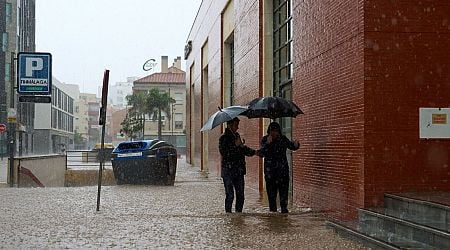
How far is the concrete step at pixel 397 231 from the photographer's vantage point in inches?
270

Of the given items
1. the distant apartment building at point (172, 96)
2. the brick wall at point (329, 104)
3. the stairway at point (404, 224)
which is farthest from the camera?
the distant apartment building at point (172, 96)

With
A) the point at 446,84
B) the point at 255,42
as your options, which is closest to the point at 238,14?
the point at 255,42

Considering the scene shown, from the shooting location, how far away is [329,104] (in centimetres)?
1128

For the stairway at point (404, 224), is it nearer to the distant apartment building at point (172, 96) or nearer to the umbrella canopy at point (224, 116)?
the umbrella canopy at point (224, 116)

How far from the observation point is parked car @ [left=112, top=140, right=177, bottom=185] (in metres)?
20.4

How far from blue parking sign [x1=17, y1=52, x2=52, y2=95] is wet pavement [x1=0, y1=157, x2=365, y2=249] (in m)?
4.39

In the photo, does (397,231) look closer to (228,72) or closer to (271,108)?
(271,108)

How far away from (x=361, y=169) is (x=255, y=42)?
9953 mm

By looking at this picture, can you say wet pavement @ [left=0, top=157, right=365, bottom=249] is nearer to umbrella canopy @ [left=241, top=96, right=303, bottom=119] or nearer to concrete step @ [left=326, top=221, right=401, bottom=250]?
concrete step @ [left=326, top=221, right=401, bottom=250]

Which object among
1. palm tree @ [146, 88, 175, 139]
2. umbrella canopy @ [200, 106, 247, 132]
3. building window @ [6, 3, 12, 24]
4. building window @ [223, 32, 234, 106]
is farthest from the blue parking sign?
building window @ [6, 3, 12, 24]

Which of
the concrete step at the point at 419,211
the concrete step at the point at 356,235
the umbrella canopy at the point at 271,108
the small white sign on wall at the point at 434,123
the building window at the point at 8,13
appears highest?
the building window at the point at 8,13

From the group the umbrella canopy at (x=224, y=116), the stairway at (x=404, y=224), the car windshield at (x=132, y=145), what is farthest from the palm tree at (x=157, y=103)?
the stairway at (x=404, y=224)

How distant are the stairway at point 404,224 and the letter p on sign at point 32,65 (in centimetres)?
1220

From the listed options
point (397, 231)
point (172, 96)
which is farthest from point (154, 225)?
point (172, 96)
